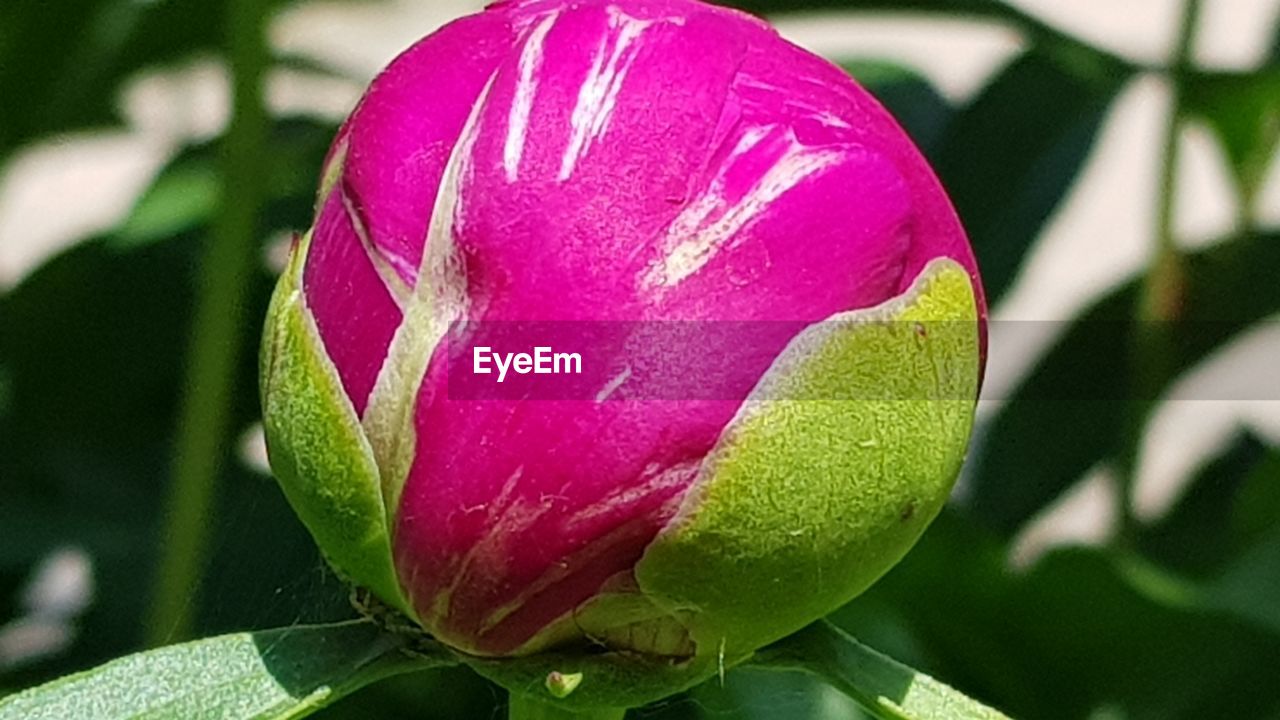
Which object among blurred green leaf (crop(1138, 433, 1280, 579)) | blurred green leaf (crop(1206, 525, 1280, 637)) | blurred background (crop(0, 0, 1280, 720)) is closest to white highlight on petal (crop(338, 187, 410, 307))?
blurred background (crop(0, 0, 1280, 720))

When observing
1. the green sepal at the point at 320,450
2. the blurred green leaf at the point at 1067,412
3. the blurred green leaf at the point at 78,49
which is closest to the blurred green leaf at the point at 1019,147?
the blurred green leaf at the point at 1067,412

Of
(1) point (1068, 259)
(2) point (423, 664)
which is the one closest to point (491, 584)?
(2) point (423, 664)

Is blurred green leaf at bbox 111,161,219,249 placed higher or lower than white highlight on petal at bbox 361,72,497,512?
lower

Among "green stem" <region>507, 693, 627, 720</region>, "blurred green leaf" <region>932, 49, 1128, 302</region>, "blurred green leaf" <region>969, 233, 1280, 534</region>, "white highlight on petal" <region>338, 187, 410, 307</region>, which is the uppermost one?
"white highlight on petal" <region>338, 187, 410, 307</region>

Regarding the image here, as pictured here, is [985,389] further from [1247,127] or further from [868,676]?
[868,676]

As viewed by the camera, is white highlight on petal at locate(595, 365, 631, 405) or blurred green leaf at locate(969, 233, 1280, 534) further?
blurred green leaf at locate(969, 233, 1280, 534)
